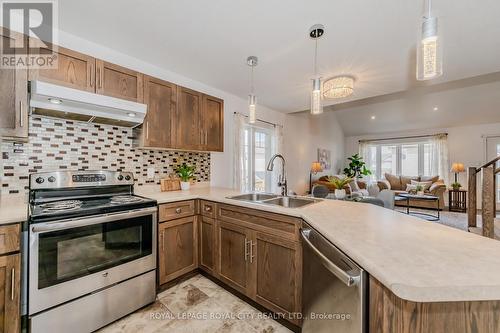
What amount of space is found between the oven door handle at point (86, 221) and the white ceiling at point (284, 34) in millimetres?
1556

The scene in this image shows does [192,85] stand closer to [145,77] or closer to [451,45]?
[145,77]

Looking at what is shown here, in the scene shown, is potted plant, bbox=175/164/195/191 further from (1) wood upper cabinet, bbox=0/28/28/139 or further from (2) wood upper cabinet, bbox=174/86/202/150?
(1) wood upper cabinet, bbox=0/28/28/139

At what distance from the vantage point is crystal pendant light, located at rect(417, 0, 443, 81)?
104 centimetres

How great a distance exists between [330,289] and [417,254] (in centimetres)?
44

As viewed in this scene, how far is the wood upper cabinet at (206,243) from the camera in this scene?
2.16 metres

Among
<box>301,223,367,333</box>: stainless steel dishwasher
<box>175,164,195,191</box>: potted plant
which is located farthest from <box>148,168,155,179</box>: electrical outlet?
<box>301,223,367,333</box>: stainless steel dishwasher

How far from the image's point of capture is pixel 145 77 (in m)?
2.19

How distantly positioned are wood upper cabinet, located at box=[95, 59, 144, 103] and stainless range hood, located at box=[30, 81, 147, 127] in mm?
178

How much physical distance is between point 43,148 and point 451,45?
382cm

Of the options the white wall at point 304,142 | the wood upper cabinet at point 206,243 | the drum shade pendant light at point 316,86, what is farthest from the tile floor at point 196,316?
the white wall at point 304,142

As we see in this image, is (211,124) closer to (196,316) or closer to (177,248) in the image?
(177,248)

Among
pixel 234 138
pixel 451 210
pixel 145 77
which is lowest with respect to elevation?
pixel 451 210

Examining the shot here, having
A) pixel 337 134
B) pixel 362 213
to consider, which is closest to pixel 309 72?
pixel 362 213

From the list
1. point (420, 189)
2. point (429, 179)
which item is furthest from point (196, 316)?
point (429, 179)
